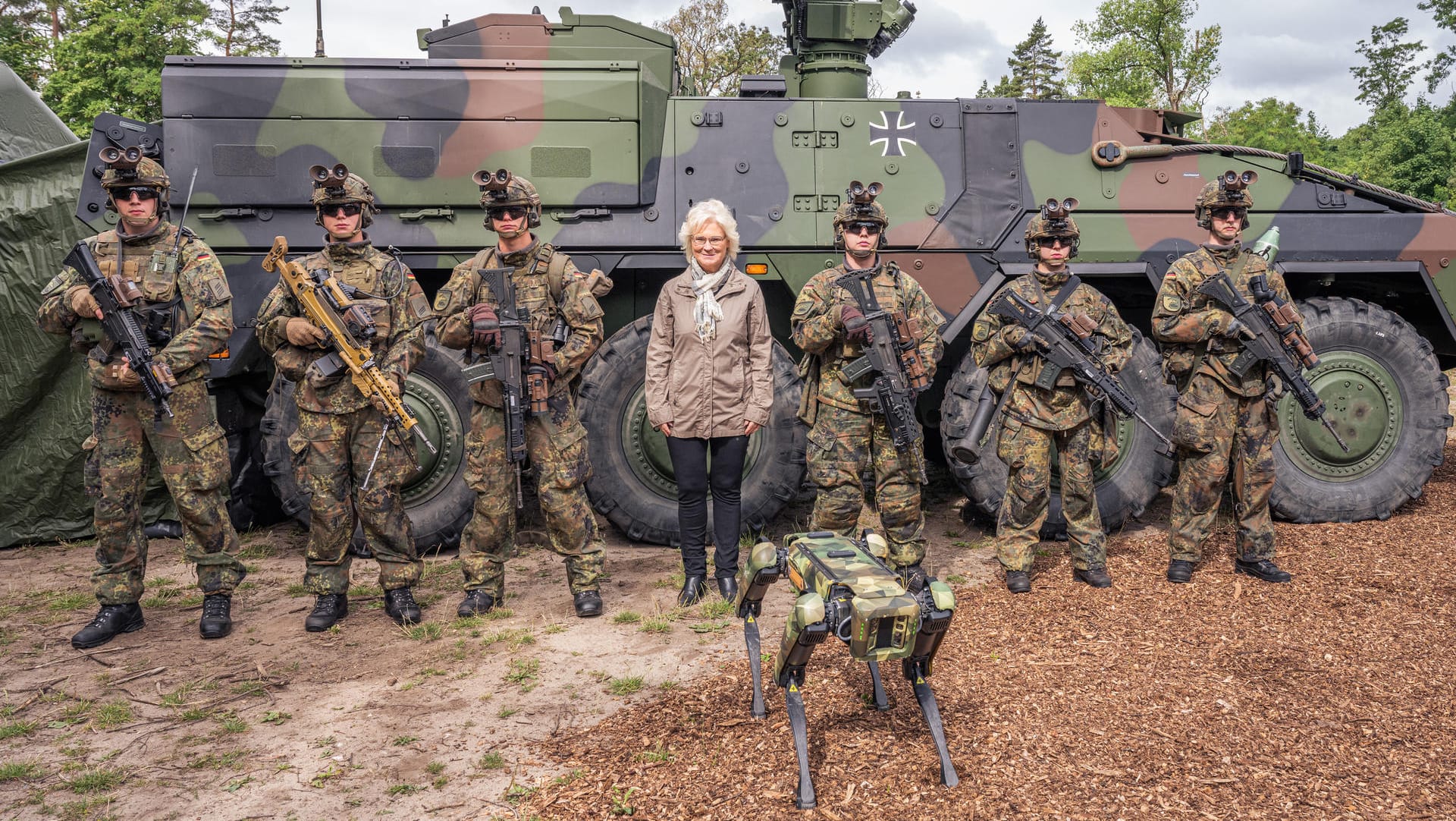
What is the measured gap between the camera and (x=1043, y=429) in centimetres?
522

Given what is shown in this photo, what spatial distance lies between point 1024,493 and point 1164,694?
5.02 ft

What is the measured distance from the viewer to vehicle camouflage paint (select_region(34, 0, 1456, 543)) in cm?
596

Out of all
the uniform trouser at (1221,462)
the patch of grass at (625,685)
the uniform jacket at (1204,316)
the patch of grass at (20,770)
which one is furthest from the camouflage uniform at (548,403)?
the uniform trouser at (1221,462)

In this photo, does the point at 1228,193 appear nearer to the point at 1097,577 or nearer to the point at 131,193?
the point at 1097,577

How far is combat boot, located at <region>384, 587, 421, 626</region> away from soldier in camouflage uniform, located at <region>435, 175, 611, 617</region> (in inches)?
8.9

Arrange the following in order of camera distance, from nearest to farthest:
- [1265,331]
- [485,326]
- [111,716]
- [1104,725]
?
[1104,725], [111,716], [485,326], [1265,331]

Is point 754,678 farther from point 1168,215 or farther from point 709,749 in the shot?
point 1168,215

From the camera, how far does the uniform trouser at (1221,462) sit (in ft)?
17.3

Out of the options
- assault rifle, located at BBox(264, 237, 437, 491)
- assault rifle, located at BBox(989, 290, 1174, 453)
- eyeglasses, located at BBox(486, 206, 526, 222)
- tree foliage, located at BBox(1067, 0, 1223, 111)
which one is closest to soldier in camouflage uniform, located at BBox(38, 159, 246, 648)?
assault rifle, located at BBox(264, 237, 437, 491)

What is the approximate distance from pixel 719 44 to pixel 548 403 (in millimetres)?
24554

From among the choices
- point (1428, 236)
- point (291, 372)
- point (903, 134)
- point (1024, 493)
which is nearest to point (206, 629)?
point (291, 372)

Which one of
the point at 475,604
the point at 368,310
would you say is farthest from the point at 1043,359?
the point at 368,310

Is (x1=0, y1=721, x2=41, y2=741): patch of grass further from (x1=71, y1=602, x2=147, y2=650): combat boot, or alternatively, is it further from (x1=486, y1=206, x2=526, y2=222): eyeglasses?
(x1=486, y1=206, x2=526, y2=222): eyeglasses

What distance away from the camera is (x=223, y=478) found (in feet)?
15.8
